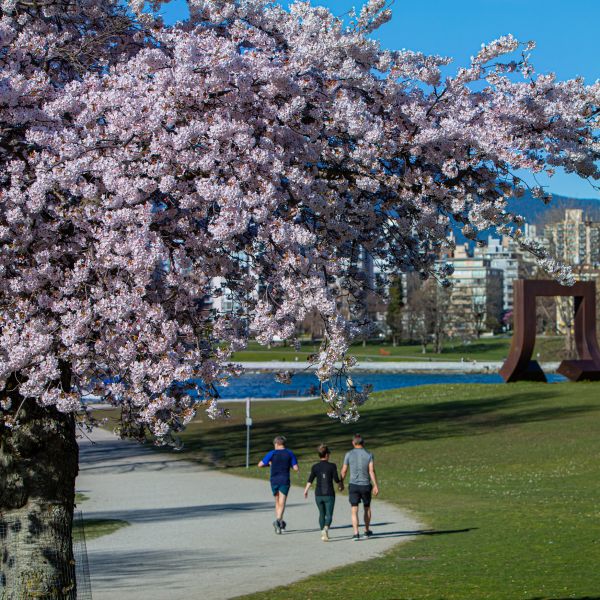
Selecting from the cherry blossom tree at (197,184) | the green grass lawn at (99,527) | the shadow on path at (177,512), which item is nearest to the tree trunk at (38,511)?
the cherry blossom tree at (197,184)

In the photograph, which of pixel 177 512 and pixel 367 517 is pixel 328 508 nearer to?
pixel 367 517

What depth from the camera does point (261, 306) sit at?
7.61 m

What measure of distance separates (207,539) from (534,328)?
1135 inches

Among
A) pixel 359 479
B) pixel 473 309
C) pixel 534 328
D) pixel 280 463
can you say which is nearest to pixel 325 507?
pixel 359 479

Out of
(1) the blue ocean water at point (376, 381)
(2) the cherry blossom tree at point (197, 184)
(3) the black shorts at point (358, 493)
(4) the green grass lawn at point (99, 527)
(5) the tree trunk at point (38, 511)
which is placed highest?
(2) the cherry blossom tree at point (197, 184)

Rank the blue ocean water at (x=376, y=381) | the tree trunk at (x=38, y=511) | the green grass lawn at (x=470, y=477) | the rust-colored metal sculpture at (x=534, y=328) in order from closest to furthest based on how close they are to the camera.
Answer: the tree trunk at (x=38, y=511), the green grass lawn at (x=470, y=477), the rust-colored metal sculpture at (x=534, y=328), the blue ocean water at (x=376, y=381)

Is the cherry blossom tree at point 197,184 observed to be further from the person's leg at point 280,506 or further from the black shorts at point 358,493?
the person's leg at point 280,506

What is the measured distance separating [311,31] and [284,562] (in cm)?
992

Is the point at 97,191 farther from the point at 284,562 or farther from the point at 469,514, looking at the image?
Result: the point at 469,514

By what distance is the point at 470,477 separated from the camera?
2617 centimetres

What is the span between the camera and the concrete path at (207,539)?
14.6 m

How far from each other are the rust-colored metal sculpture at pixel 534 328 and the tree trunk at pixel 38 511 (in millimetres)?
36113

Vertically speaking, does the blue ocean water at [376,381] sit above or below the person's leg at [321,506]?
below

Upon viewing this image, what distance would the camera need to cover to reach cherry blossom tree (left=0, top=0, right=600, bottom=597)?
279 inches
